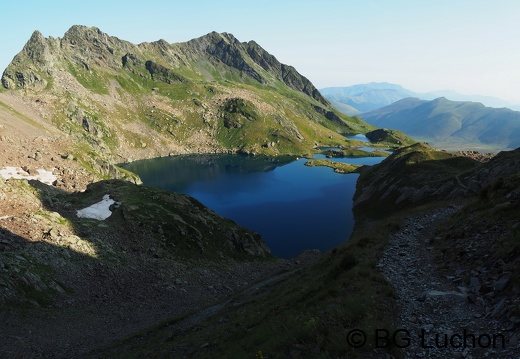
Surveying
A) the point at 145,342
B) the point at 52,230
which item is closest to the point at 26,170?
the point at 52,230

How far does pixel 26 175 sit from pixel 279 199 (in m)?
84.2

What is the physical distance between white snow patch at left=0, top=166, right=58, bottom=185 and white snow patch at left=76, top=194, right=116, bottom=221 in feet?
106

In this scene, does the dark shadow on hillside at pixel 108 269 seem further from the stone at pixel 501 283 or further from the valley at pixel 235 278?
the stone at pixel 501 283

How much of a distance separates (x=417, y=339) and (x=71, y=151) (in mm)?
137217

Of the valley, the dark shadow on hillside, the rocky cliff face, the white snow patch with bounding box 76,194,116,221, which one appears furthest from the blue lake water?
the white snow patch with bounding box 76,194,116,221

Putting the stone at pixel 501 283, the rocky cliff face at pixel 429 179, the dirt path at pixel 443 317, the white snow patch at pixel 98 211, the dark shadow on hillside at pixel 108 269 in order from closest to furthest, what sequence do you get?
1. the dirt path at pixel 443 317
2. the stone at pixel 501 283
3. the dark shadow on hillside at pixel 108 269
4. the white snow patch at pixel 98 211
5. the rocky cliff face at pixel 429 179

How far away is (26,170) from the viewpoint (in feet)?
284

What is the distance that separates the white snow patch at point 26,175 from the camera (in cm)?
8006

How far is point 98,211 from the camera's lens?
60.4 metres

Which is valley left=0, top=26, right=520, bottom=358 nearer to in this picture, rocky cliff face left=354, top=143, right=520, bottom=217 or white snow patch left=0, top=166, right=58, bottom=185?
rocky cliff face left=354, top=143, right=520, bottom=217

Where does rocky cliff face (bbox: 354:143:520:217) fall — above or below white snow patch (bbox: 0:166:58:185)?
below

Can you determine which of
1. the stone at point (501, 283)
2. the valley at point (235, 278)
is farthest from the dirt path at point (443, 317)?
the stone at point (501, 283)

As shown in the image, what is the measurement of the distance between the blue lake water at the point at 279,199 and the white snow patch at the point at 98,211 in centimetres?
4106

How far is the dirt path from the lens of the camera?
Result: 13406 millimetres
